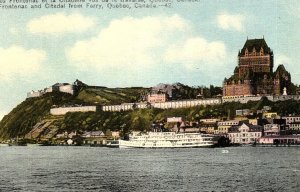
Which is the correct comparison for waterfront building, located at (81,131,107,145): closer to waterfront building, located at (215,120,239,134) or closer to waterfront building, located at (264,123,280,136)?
waterfront building, located at (215,120,239,134)

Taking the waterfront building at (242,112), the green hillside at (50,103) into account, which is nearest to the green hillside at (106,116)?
the green hillside at (50,103)

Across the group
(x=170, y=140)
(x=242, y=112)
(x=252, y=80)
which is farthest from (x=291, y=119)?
(x=252, y=80)

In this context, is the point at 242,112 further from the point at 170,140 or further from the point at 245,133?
the point at 170,140

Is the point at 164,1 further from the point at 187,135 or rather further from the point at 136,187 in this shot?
the point at 187,135

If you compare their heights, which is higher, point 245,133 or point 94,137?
point 245,133

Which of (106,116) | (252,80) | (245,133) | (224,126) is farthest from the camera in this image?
(252,80)

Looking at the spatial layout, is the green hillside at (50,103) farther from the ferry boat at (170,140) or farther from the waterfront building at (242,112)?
the waterfront building at (242,112)

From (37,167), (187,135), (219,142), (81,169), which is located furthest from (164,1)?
(219,142)
